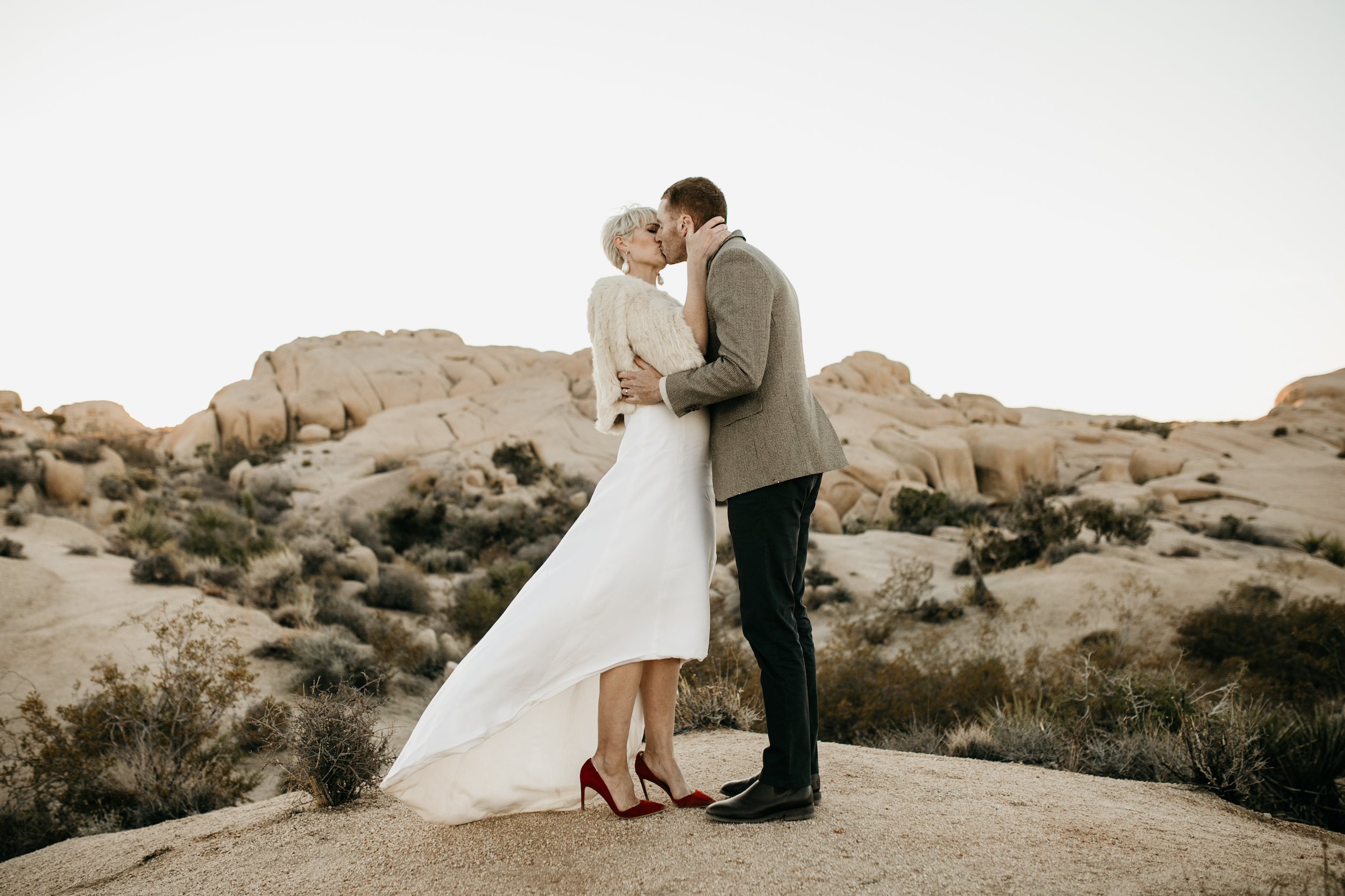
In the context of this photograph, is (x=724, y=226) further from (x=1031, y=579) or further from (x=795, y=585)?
(x=1031, y=579)

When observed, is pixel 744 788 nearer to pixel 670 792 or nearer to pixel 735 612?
pixel 670 792

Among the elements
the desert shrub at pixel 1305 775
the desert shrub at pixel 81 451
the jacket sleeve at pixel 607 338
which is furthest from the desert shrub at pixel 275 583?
the desert shrub at pixel 81 451

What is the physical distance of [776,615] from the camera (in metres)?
2.96

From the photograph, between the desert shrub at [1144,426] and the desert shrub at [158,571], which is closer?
the desert shrub at [158,571]

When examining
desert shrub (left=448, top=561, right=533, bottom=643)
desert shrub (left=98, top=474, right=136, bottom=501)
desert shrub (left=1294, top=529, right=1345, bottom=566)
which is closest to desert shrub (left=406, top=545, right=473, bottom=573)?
desert shrub (left=448, top=561, right=533, bottom=643)

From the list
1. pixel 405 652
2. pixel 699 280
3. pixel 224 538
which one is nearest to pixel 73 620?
pixel 405 652

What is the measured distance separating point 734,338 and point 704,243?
48cm

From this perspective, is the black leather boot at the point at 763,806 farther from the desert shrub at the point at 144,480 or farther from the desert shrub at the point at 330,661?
the desert shrub at the point at 144,480

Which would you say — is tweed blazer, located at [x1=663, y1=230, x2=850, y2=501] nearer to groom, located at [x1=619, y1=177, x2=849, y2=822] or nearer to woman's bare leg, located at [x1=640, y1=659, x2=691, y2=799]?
groom, located at [x1=619, y1=177, x2=849, y2=822]

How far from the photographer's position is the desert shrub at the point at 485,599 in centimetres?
1088

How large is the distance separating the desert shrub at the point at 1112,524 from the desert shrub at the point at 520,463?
1875 cm

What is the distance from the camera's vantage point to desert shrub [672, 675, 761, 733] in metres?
5.48

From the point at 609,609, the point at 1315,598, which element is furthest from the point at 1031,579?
the point at 609,609

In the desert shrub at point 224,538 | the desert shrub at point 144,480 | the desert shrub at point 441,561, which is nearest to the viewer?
the desert shrub at point 224,538
